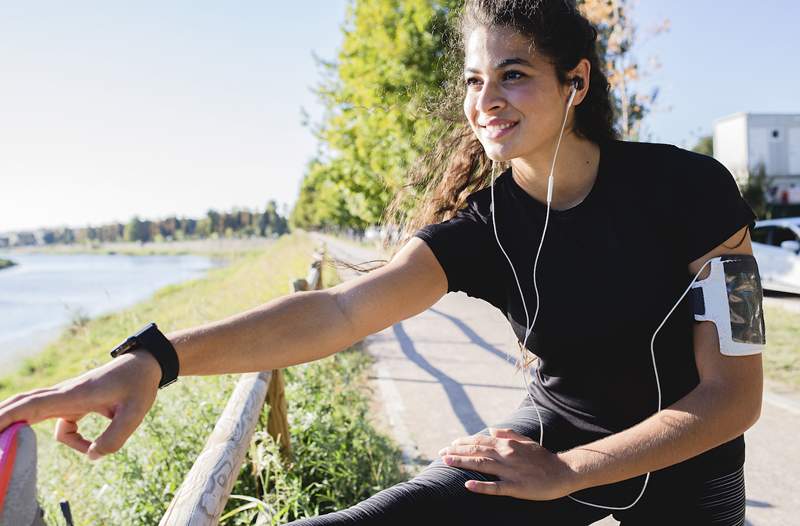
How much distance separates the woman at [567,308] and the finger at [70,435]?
241mm

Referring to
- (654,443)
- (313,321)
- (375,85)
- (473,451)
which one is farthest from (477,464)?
(375,85)

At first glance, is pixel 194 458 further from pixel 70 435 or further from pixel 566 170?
pixel 566 170

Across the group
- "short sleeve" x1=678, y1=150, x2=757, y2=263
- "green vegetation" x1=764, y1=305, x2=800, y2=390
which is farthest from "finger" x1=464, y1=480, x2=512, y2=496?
"green vegetation" x1=764, y1=305, x2=800, y2=390

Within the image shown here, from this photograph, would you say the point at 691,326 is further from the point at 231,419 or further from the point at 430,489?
the point at 231,419

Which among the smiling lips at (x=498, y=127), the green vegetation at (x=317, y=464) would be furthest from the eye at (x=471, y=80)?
the green vegetation at (x=317, y=464)

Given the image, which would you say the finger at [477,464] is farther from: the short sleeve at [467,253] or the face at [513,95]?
the face at [513,95]

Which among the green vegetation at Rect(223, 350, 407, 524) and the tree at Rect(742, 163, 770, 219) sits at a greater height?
the tree at Rect(742, 163, 770, 219)

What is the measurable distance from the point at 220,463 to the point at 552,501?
45.7 inches

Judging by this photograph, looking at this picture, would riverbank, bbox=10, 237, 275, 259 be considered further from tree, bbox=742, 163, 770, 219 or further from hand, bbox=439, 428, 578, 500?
hand, bbox=439, 428, 578, 500

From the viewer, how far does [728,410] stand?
1.55 metres

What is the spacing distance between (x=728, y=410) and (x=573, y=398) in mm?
443

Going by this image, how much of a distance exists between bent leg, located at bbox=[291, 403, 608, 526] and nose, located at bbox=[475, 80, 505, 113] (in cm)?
94

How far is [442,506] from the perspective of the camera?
162cm

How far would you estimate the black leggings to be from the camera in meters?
1.59
